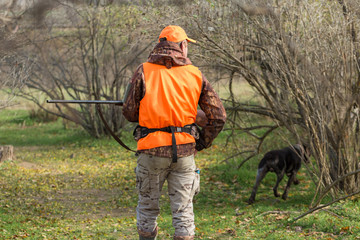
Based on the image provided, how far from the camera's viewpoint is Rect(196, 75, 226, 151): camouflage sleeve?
4258mm

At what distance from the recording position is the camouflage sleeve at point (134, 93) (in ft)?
13.5

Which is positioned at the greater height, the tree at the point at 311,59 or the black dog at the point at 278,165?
the tree at the point at 311,59

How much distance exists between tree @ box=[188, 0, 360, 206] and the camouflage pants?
261cm

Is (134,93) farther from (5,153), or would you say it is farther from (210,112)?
(5,153)

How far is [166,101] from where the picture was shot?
4027 mm

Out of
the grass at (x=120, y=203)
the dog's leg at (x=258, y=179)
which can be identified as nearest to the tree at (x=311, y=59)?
the grass at (x=120, y=203)

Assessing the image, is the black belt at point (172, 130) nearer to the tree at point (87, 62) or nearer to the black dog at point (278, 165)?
the black dog at point (278, 165)

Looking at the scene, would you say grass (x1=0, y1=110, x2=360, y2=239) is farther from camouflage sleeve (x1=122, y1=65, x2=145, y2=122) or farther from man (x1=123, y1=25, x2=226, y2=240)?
camouflage sleeve (x1=122, y1=65, x2=145, y2=122)

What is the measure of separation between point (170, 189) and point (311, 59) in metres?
3.41

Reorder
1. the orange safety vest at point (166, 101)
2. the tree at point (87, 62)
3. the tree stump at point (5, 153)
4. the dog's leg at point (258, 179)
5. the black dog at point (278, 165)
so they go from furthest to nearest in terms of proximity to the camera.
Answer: the tree at point (87, 62) → the tree stump at point (5, 153) → the black dog at point (278, 165) → the dog's leg at point (258, 179) → the orange safety vest at point (166, 101)

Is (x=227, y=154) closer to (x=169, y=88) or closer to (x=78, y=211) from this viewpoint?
(x=78, y=211)

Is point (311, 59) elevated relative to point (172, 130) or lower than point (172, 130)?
elevated

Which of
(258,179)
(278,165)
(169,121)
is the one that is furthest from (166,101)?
(278,165)

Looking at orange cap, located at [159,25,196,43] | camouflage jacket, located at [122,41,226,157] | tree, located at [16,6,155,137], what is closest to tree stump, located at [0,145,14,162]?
tree, located at [16,6,155,137]
